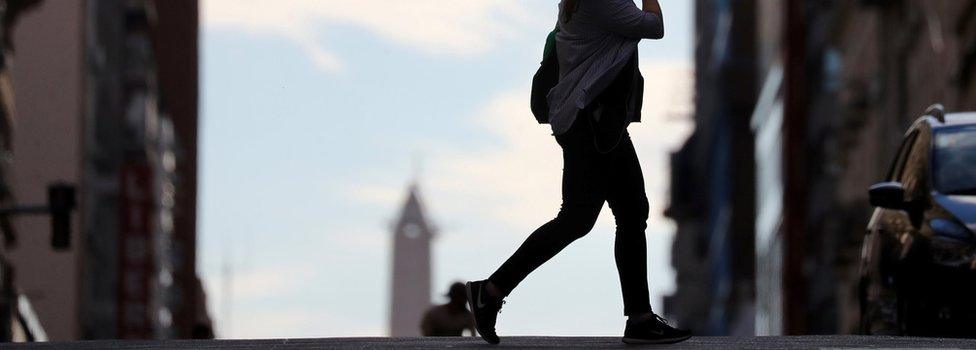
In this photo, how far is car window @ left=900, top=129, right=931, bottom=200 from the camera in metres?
15.2

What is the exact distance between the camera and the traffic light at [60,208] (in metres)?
34.1

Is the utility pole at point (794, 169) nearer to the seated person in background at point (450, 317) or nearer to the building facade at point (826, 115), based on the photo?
the building facade at point (826, 115)

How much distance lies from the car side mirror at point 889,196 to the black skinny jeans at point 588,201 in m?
3.50

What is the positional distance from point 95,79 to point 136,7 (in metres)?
9.20

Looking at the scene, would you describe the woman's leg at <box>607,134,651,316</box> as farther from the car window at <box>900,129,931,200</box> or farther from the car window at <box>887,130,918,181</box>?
the car window at <box>887,130,918,181</box>

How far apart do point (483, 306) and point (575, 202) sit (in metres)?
0.56

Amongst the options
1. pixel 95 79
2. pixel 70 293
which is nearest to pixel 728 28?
pixel 95 79

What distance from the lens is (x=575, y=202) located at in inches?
462

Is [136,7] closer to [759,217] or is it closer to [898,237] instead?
[759,217]

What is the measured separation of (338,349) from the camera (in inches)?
468

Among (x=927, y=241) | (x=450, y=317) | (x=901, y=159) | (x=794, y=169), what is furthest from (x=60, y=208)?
(x=794, y=169)

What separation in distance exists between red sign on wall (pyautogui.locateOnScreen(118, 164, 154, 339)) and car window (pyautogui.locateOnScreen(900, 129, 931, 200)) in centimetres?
6077

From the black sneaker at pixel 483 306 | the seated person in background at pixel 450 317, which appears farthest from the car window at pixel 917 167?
the seated person in background at pixel 450 317

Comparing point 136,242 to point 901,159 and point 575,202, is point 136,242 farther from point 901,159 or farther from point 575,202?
point 575,202
